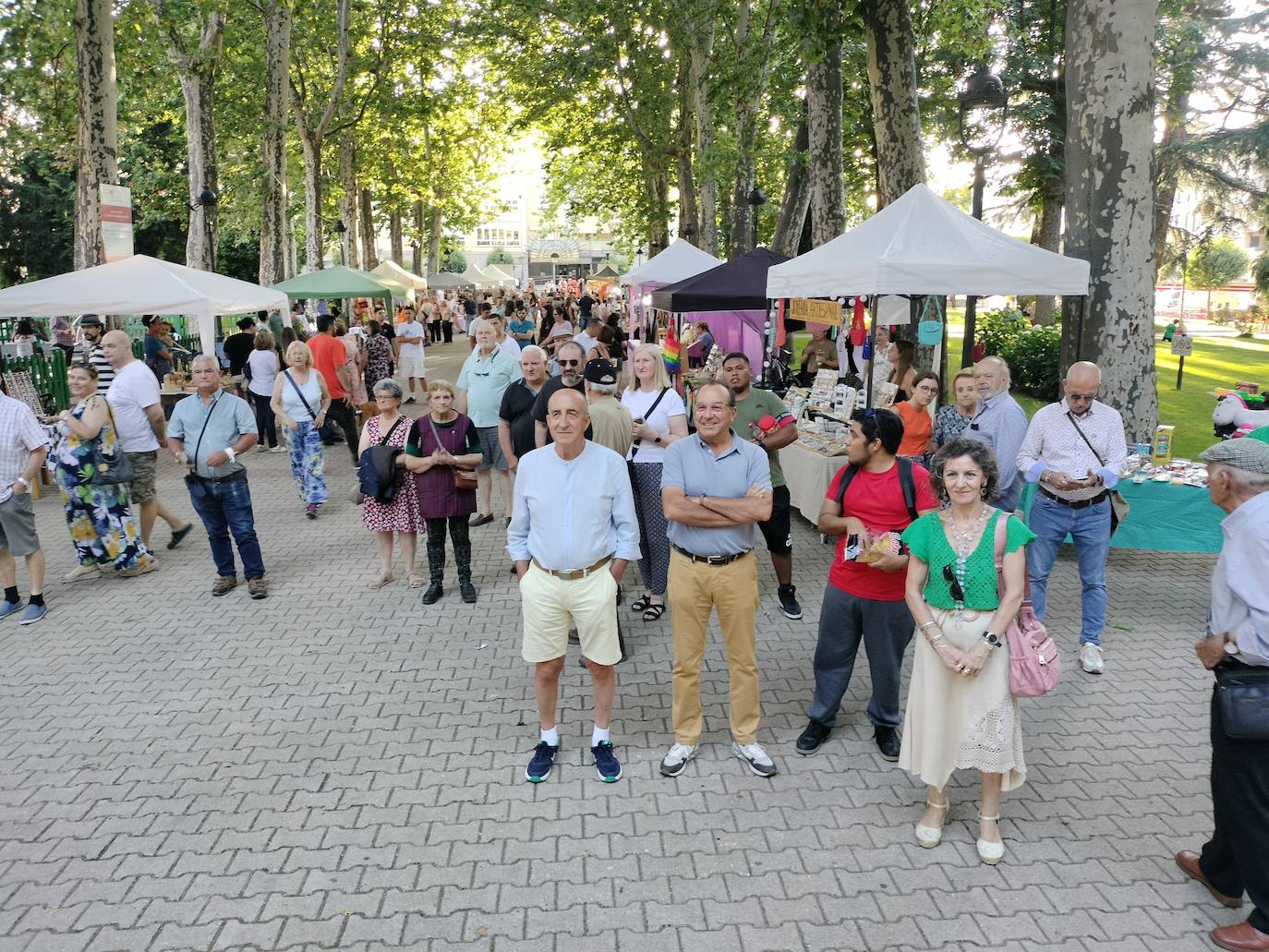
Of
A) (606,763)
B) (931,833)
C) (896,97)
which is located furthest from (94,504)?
(896,97)

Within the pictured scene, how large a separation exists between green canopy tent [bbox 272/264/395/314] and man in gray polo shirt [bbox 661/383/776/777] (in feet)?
55.1

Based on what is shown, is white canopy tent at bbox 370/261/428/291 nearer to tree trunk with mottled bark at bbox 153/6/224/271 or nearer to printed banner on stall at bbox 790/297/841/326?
tree trunk with mottled bark at bbox 153/6/224/271

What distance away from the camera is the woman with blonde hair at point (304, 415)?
9.52m

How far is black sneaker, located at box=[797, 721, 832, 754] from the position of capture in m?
4.66

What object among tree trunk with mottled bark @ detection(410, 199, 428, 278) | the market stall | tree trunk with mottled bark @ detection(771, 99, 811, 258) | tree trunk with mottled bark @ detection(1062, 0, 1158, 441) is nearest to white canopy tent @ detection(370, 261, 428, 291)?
tree trunk with mottled bark @ detection(771, 99, 811, 258)

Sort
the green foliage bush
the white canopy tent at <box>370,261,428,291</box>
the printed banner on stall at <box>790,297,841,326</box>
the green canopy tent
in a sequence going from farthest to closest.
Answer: the white canopy tent at <box>370,261,428,291</box>
the green canopy tent
the green foliage bush
the printed banner on stall at <box>790,297,841,326</box>

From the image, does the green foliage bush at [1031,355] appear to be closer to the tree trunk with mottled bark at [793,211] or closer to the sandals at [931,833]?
the tree trunk with mottled bark at [793,211]

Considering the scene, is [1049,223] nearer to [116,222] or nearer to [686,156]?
[686,156]

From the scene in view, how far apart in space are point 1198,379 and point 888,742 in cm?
1948

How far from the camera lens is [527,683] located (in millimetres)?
5637

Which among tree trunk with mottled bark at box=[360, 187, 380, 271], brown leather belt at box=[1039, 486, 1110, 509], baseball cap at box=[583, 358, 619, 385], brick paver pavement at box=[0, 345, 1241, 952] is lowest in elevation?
brick paver pavement at box=[0, 345, 1241, 952]

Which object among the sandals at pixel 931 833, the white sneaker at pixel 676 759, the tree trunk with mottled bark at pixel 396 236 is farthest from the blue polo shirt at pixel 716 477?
the tree trunk with mottled bark at pixel 396 236

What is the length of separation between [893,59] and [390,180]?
1271 inches

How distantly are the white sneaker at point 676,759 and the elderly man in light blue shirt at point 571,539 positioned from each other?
267mm
